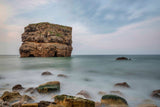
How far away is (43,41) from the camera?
34.8m

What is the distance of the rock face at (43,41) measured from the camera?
3397 centimetres

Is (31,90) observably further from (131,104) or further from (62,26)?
(62,26)

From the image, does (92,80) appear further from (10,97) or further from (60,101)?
(10,97)

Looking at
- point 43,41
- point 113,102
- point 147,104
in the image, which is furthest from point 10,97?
point 43,41

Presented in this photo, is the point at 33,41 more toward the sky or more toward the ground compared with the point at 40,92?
more toward the sky

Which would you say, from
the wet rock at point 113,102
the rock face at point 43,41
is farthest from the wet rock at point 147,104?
the rock face at point 43,41

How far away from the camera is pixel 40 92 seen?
3807 millimetres

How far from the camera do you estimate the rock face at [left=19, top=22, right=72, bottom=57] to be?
33969 mm

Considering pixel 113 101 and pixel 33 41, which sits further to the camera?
pixel 33 41

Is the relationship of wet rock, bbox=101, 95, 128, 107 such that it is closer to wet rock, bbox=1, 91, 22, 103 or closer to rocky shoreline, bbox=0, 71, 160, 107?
rocky shoreline, bbox=0, 71, 160, 107

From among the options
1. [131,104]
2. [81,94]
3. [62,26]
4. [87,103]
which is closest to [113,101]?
[131,104]

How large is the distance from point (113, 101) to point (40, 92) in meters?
2.81

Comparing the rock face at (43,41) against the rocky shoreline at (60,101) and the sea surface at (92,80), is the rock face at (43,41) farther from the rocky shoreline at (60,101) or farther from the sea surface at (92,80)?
the rocky shoreline at (60,101)

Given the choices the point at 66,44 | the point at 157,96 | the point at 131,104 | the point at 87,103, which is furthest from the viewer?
the point at 66,44
